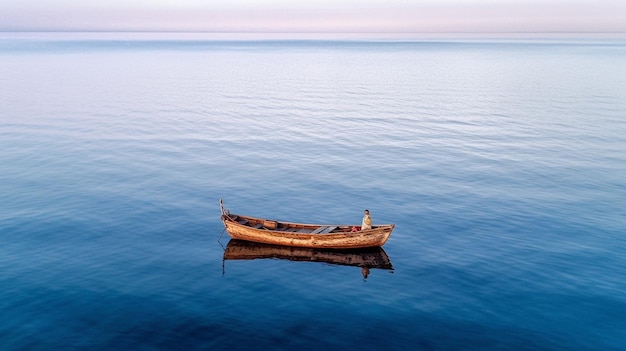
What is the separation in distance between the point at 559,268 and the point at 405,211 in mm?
14281

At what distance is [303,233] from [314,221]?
555 cm

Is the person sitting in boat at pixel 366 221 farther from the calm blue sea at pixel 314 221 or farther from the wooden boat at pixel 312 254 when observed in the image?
the calm blue sea at pixel 314 221

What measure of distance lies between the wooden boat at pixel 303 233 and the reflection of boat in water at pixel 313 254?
1.23 feet

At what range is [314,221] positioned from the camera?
149ft

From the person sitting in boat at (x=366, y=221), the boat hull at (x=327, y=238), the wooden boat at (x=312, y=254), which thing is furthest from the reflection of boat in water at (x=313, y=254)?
the person sitting in boat at (x=366, y=221)

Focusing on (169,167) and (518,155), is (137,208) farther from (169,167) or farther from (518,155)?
(518,155)

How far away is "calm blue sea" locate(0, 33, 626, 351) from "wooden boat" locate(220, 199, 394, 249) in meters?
1.69

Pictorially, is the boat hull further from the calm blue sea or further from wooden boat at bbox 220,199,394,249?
the calm blue sea

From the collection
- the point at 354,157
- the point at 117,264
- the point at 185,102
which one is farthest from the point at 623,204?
the point at 185,102

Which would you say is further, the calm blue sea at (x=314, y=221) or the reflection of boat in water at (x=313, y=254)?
the reflection of boat in water at (x=313, y=254)

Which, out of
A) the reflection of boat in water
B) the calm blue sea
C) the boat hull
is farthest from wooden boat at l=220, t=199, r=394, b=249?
the calm blue sea

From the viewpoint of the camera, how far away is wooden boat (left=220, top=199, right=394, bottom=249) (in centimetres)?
3944

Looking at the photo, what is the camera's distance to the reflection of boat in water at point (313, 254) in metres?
38.5

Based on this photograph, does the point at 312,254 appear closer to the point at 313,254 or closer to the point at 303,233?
the point at 313,254
